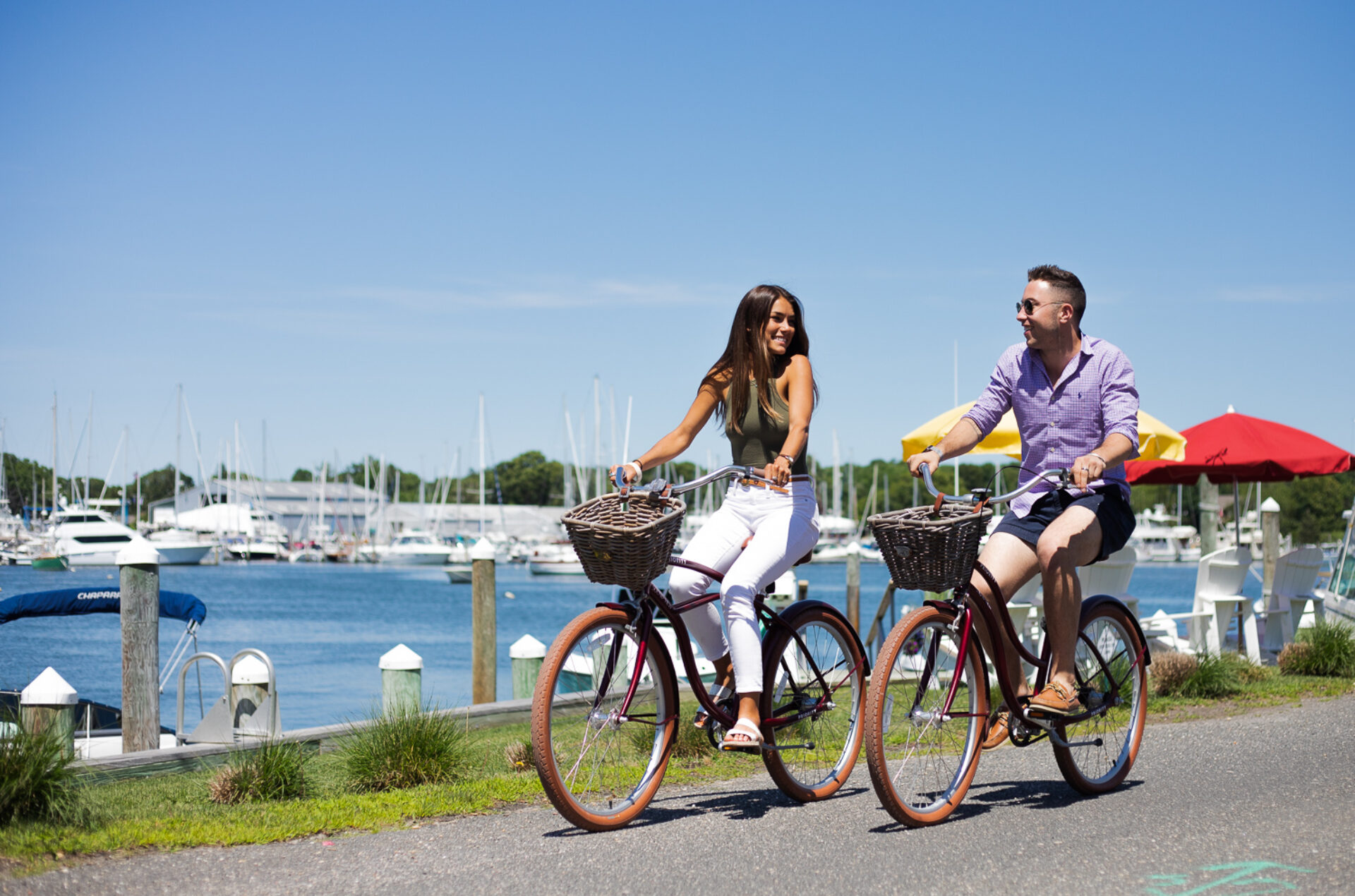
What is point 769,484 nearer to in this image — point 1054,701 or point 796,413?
point 796,413

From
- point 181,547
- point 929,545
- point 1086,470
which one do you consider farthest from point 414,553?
point 1086,470

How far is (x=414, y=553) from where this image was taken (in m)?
98.9

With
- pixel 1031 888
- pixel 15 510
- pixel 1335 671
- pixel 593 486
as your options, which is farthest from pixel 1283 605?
pixel 15 510

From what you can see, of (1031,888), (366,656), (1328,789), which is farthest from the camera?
(366,656)

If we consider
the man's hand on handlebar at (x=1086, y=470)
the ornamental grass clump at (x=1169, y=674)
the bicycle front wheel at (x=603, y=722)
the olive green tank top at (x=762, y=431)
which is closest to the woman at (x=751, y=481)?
the olive green tank top at (x=762, y=431)

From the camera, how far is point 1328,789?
5.27 m

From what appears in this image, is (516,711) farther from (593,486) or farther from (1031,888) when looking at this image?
(593,486)

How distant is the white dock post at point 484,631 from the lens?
12.3 m

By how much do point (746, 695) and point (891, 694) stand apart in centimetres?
55

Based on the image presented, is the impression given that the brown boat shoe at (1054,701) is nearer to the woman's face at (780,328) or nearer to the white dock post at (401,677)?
the woman's face at (780,328)

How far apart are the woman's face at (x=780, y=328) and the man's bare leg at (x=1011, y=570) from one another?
117 cm

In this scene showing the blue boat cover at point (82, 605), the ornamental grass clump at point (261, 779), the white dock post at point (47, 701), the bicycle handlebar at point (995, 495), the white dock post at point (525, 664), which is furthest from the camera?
the blue boat cover at point (82, 605)

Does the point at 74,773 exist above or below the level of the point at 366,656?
above

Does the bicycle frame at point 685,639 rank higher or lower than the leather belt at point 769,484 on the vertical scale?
lower
